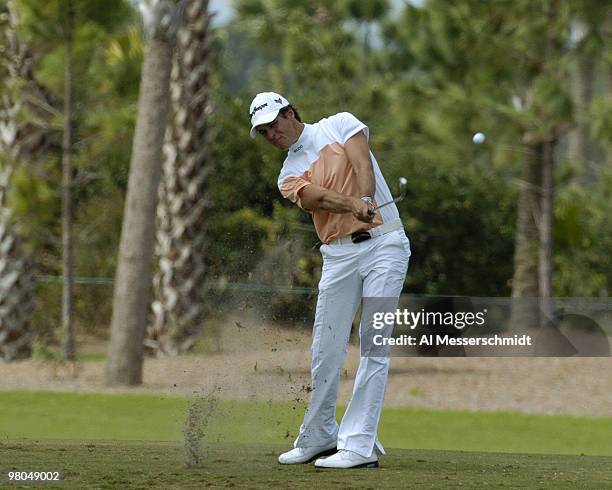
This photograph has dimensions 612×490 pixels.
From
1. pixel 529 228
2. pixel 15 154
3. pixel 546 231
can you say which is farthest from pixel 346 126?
pixel 15 154

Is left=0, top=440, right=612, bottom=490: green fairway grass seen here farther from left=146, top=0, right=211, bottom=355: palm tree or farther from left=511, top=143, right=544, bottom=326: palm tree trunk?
left=511, top=143, right=544, bottom=326: palm tree trunk

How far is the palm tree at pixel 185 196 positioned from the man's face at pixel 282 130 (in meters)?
7.90

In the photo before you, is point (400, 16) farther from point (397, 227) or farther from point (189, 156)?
point (397, 227)

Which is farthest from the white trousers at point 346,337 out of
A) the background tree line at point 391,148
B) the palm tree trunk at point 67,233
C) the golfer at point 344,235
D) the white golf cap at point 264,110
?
the palm tree trunk at point 67,233

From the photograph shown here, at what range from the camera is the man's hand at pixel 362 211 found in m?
5.80

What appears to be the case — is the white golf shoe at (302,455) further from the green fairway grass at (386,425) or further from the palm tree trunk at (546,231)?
the palm tree trunk at (546,231)

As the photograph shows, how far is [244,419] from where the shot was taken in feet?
21.8

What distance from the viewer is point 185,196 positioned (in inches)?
558

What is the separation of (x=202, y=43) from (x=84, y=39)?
117 centimetres

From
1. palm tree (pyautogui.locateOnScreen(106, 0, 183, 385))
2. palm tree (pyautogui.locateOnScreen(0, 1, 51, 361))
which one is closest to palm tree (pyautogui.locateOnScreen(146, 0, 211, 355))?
palm tree (pyautogui.locateOnScreen(0, 1, 51, 361))

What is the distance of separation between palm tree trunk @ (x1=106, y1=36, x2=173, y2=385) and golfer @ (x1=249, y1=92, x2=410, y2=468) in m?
5.93

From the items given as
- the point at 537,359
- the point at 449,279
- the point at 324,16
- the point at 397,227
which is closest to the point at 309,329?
the point at 397,227

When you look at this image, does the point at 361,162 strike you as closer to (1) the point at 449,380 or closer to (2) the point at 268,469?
(2) the point at 268,469

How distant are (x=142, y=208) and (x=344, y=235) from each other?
6.16m
